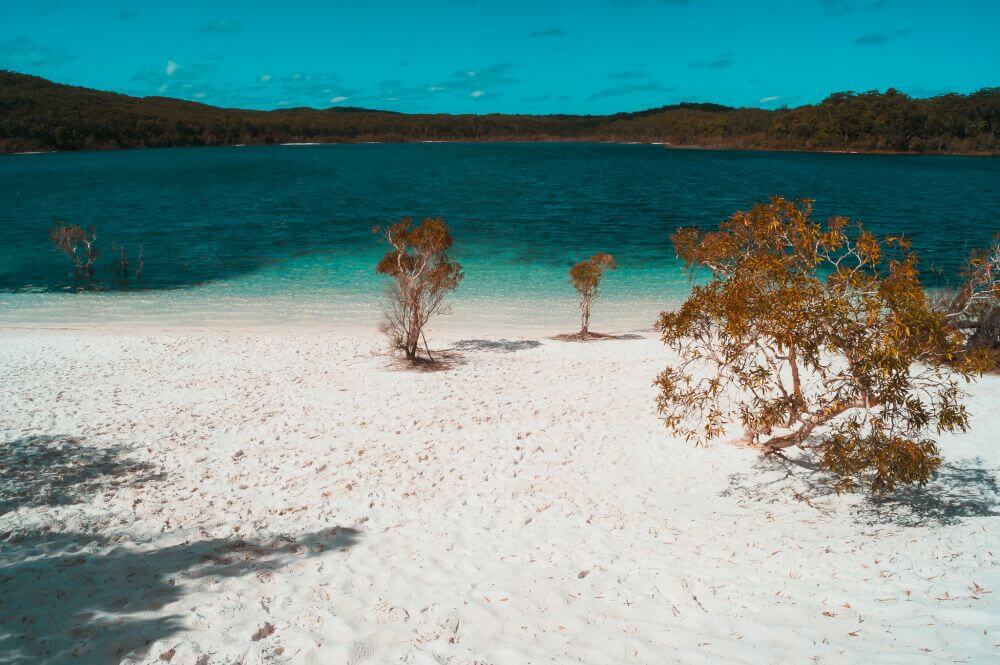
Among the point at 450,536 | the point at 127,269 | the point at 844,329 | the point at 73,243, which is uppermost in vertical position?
the point at 73,243

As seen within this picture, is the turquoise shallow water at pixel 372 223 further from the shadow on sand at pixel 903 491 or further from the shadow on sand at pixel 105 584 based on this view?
the shadow on sand at pixel 105 584

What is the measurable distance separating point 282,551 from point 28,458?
17.8ft

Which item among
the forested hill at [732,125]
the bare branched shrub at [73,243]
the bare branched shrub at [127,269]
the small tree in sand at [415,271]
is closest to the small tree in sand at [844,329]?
the small tree in sand at [415,271]

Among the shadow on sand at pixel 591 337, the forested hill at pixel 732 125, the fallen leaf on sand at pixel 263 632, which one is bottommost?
the fallen leaf on sand at pixel 263 632

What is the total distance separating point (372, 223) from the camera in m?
44.6

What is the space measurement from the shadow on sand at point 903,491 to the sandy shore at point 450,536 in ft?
0.13

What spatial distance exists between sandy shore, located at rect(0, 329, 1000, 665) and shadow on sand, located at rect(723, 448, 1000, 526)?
1.6 inches

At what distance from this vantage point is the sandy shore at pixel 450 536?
17.9ft

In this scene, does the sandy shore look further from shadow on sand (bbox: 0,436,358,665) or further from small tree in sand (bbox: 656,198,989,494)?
small tree in sand (bbox: 656,198,989,494)

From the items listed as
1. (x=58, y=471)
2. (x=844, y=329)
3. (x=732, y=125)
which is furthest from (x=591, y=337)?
(x=732, y=125)

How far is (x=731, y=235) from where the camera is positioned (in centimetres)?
988

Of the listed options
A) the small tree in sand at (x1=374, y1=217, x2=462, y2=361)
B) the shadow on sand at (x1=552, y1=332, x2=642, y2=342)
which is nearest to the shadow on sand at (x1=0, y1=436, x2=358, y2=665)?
the small tree in sand at (x1=374, y1=217, x2=462, y2=361)

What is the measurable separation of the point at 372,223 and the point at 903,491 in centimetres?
4025

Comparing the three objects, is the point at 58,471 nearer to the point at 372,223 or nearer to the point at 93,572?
the point at 93,572
